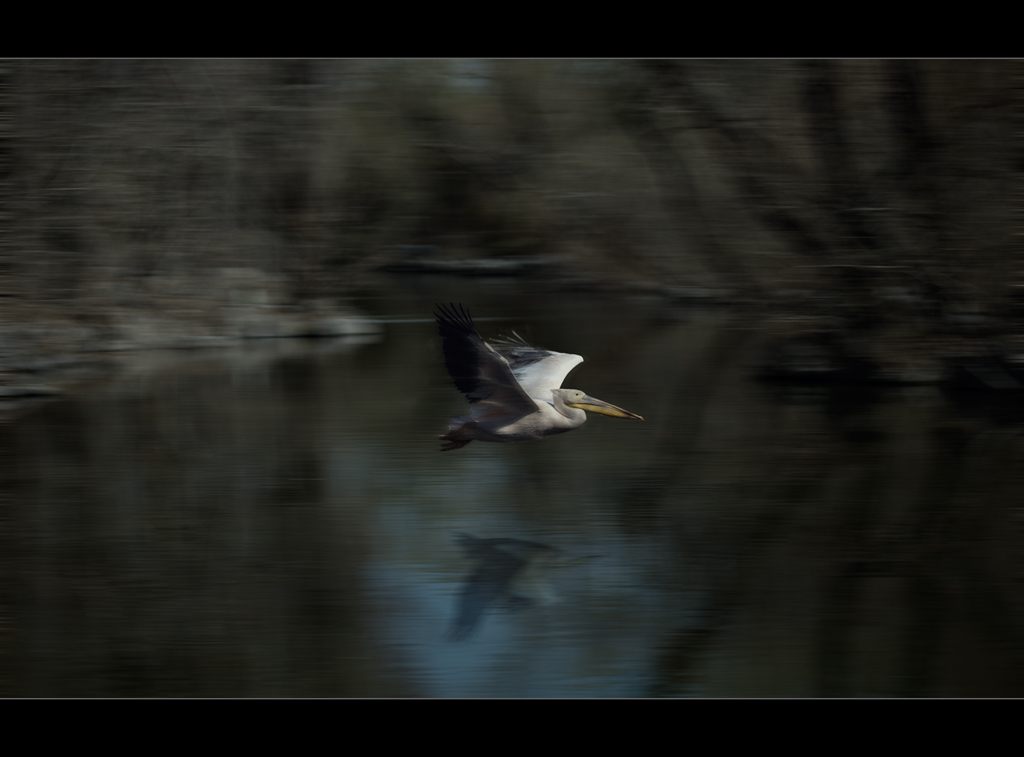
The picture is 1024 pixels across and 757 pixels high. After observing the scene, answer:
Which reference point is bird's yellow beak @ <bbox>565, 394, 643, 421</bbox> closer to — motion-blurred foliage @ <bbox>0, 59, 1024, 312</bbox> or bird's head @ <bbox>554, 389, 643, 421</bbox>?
bird's head @ <bbox>554, 389, 643, 421</bbox>

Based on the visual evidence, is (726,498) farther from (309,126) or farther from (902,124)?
(309,126)

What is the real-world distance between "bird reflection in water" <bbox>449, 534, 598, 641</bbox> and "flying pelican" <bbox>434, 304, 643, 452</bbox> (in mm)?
820

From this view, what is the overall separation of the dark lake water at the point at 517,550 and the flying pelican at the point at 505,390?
0.91 metres

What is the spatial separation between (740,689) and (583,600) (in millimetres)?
1069

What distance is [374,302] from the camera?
68.8ft

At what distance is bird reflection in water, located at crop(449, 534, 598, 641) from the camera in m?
5.80

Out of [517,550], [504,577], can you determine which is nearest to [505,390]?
[504,577]

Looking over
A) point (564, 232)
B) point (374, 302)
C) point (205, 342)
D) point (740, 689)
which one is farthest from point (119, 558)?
point (564, 232)

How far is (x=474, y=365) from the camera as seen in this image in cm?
545

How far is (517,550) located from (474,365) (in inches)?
65.5

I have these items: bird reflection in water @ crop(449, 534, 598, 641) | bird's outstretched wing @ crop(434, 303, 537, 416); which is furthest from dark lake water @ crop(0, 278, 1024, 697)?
bird's outstretched wing @ crop(434, 303, 537, 416)

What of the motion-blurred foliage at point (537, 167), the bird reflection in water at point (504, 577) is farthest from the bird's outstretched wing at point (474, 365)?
the motion-blurred foliage at point (537, 167)

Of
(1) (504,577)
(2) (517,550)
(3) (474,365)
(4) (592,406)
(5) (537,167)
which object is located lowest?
(5) (537,167)

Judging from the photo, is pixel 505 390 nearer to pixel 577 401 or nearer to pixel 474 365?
pixel 474 365
